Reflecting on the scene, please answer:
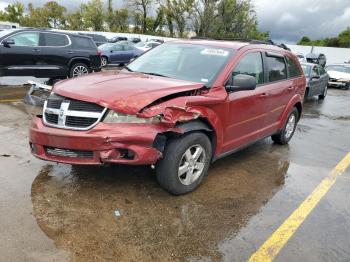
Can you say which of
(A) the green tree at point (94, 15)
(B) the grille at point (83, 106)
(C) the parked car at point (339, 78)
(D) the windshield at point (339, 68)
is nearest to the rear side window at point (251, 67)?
(B) the grille at point (83, 106)

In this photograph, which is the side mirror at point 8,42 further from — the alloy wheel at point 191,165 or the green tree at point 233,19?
the green tree at point 233,19

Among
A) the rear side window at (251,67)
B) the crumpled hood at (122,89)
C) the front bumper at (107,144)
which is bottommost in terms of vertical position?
the front bumper at (107,144)

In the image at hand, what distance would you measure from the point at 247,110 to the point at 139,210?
84.4 inches

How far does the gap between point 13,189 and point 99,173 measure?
1.02 meters

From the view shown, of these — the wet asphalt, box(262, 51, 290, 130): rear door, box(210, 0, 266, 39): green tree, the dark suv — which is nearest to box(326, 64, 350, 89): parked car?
the dark suv

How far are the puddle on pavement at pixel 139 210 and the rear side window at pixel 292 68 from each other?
209 centimetres

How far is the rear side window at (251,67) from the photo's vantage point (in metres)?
5.23

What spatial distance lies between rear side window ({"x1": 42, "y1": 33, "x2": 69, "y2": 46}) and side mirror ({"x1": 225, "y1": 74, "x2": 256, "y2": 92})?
8662 mm

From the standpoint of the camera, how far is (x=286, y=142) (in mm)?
7258

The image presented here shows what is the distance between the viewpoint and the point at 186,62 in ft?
17.3

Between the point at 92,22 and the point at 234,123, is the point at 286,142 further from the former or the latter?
the point at 92,22

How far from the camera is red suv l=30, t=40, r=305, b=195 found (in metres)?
3.97

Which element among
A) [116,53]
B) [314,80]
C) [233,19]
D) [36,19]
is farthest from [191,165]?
[36,19]

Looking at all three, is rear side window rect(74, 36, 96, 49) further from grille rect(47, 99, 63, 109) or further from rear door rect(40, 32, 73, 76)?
grille rect(47, 99, 63, 109)
